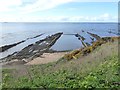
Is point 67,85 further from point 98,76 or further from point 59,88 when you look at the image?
point 98,76

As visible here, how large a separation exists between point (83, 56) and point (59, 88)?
1023 centimetres

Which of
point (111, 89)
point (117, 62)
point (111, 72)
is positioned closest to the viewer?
point (111, 89)

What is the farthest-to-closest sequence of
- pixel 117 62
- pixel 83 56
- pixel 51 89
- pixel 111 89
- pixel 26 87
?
pixel 83 56, pixel 117 62, pixel 26 87, pixel 51 89, pixel 111 89

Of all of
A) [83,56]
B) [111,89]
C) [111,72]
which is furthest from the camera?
[83,56]

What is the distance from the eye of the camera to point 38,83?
12.0 m

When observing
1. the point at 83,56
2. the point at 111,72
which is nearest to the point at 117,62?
the point at 111,72

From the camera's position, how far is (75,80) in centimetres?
1209

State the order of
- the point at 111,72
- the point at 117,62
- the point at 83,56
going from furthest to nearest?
the point at 83,56, the point at 117,62, the point at 111,72

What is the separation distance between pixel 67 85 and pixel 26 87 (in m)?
1.89

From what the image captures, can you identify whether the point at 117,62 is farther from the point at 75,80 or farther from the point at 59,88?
the point at 59,88

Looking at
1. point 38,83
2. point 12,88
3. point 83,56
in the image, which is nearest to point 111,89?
point 38,83

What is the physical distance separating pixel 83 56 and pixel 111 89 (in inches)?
422

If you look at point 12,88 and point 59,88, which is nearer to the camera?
point 59,88

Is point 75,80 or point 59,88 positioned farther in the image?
point 75,80
